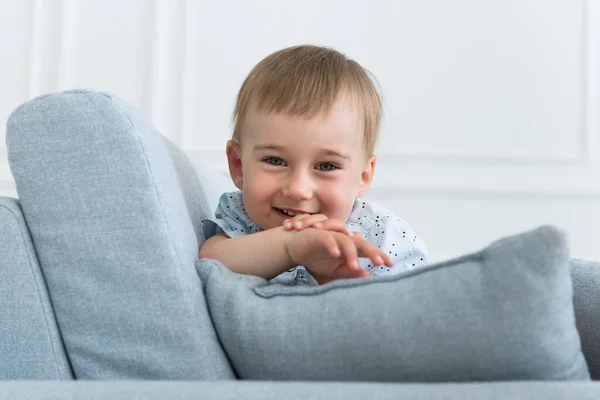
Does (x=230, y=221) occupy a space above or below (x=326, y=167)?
below

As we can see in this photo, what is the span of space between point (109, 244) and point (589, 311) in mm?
896

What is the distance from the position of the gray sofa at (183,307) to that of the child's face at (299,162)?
31 cm

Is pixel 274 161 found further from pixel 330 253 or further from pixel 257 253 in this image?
pixel 330 253

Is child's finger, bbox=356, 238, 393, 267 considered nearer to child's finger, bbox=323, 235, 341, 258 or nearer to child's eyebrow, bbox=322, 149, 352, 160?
child's finger, bbox=323, 235, 341, 258

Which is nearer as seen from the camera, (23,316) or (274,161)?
(23,316)

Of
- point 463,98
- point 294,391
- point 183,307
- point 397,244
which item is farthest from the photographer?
point 463,98

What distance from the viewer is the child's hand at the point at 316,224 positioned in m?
1.12

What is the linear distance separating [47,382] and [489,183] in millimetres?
2205

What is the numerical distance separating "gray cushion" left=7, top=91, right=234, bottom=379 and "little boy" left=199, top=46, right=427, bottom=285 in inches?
10.5

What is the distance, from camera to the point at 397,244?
4.76 ft

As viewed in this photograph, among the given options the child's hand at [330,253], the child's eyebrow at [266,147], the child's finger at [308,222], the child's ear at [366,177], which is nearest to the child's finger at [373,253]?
the child's hand at [330,253]

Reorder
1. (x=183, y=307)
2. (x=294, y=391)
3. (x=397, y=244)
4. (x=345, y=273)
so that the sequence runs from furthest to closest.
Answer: (x=397, y=244) → (x=345, y=273) → (x=183, y=307) → (x=294, y=391)

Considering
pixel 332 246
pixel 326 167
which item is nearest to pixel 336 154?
pixel 326 167

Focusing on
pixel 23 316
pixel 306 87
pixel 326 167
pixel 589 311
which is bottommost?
pixel 589 311
